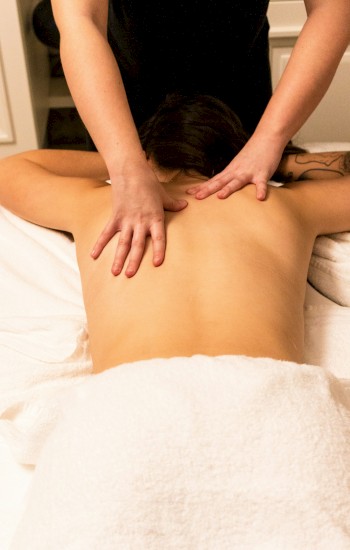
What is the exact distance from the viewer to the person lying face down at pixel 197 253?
0.98 m

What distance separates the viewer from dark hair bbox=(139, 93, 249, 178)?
1459mm

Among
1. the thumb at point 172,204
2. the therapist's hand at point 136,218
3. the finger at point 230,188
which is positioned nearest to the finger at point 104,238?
the therapist's hand at point 136,218

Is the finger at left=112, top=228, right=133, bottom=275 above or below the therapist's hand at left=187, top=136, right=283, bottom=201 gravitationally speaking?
below

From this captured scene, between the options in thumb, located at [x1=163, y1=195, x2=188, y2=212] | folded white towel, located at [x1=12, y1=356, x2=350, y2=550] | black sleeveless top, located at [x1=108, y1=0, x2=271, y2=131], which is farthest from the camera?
black sleeveless top, located at [x1=108, y1=0, x2=271, y2=131]

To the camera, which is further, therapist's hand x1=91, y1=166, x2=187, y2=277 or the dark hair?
the dark hair

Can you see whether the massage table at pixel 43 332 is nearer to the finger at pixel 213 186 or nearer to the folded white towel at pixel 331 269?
the folded white towel at pixel 331 269

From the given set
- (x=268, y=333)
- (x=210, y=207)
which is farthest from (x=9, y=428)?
(x=210, y=207)

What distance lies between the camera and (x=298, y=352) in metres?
1.07

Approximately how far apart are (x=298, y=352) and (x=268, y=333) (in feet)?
0.36

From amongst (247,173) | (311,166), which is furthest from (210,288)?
(311,166)

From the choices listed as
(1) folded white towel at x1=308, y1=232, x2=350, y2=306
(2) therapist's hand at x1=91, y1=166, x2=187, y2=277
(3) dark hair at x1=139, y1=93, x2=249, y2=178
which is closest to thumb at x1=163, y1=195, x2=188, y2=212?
(2) therapist's hand at x1=91, y1=166, x2=187, y2=277

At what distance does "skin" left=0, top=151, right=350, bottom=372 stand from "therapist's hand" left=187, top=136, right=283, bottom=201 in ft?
0.06

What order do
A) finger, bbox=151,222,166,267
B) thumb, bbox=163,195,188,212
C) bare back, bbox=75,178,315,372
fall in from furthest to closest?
thumb, bbox=163,195,188,212 → finger, bbox=151,222,166,267 → bare back, bbox=75,178,315,372

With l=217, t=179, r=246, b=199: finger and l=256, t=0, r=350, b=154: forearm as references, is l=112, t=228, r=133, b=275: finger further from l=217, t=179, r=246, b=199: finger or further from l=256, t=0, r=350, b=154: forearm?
l=256, t=0, r=350, b=154: forearm
